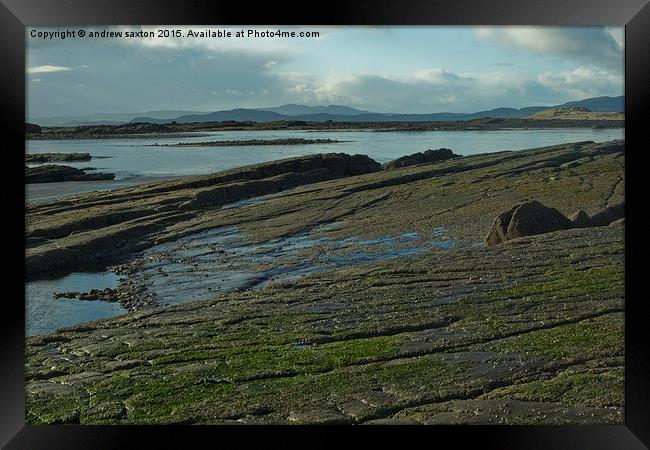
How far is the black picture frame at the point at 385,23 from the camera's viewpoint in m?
10.2

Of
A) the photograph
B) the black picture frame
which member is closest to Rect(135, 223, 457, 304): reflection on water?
the photograph

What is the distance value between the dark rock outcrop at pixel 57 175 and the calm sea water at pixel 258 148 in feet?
0.42

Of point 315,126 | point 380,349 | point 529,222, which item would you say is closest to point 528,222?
point 529,222

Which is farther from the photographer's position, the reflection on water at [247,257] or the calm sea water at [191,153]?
the reflection on water at [247,257]

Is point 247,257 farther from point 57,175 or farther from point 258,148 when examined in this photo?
point 57,175

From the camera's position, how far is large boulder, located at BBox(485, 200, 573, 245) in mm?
14820

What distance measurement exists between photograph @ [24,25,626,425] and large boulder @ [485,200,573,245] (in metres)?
0.05

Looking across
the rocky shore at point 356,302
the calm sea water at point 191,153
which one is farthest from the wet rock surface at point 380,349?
the calm sea water at point 191,153

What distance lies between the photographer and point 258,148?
46.7 feet

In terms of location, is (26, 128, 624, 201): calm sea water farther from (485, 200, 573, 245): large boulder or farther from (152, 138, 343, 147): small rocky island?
(485, 200, 573, 245): large boulder

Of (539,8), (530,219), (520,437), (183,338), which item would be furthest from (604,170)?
(183,338)

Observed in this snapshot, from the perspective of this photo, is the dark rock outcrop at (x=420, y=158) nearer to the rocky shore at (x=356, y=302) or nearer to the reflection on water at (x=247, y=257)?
the rocky shore at (x=356, y=302)

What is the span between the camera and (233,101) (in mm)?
13992
